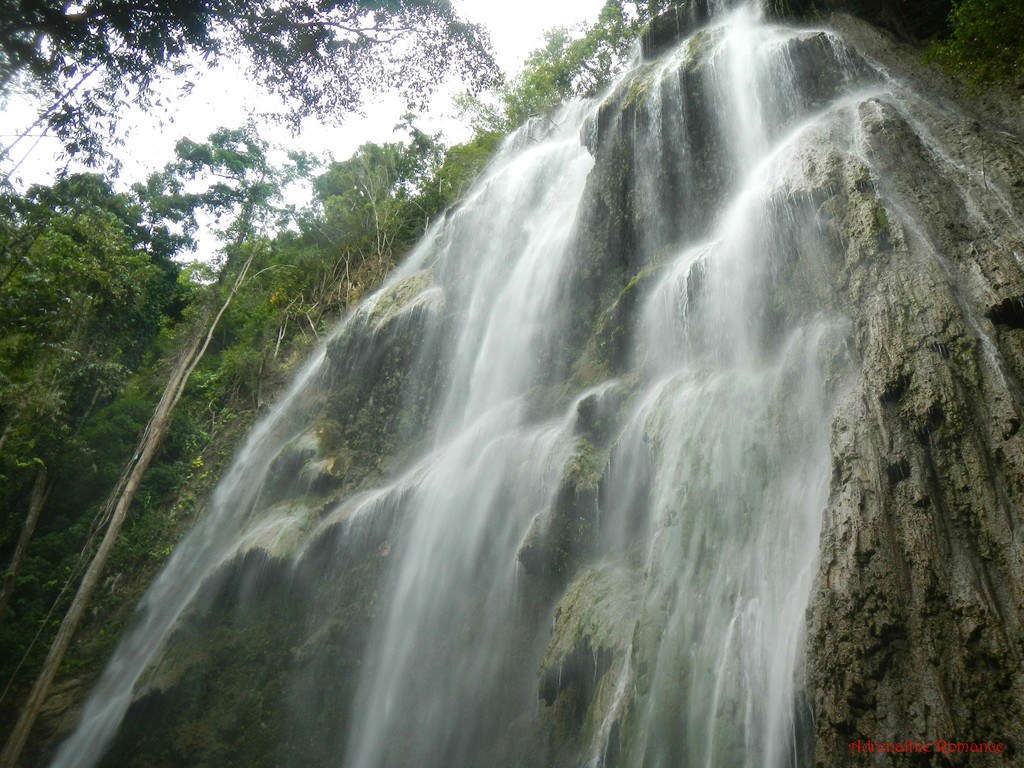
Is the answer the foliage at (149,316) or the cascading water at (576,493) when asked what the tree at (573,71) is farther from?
the cascading water at (576,493)

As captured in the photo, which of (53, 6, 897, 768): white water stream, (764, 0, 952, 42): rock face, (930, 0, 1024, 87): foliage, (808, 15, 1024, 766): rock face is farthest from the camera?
(764, 0, 952, 42): rock face

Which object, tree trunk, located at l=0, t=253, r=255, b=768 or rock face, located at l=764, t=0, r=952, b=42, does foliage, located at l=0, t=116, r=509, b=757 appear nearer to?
tree trunk, located at l=0, t=253, r=255, b=768

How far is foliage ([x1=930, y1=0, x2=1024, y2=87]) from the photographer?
20.0 feet

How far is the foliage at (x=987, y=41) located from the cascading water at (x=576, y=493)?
0.98 meters

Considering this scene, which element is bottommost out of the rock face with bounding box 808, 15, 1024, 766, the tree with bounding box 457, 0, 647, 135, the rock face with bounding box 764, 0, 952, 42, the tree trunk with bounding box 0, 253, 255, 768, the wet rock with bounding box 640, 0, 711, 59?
the rock face with bounding box 808, 15, 1024, 766

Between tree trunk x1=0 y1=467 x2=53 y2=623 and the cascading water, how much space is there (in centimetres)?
288

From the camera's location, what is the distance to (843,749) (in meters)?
3.59

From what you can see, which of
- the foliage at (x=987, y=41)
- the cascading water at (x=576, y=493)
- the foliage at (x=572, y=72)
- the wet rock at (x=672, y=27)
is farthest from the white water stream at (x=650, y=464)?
the foliage at (x=572, y=72)

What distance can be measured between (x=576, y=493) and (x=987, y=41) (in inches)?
280

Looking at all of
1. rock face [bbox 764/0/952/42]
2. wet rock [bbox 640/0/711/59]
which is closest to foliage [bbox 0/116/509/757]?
wet rock [bbox 640/0/711/59]

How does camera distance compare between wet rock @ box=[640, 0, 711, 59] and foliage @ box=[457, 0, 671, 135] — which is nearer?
wet rock @ box=[640, 0, 711, 59]

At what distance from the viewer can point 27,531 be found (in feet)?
44.5

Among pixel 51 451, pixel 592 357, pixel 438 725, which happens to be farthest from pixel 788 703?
pixel 51 451

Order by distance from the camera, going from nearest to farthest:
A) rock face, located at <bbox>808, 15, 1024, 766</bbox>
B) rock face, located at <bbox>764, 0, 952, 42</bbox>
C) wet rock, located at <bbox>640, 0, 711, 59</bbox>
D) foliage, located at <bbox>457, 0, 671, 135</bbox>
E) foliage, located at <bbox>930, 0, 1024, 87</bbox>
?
rock face, located at <bbox>808, 15, 1024, 766</bbox> < foliage, located at <bbox>930, 0, 1024, 87</bbox> < rock face, located at <bbox>764, 0, 952, 42</bbox> < wet rock, located at <bbox>640, 0, 711, 59</bbox> < foliage, located at <bbox>457, 0, 671, 135</bbox>
